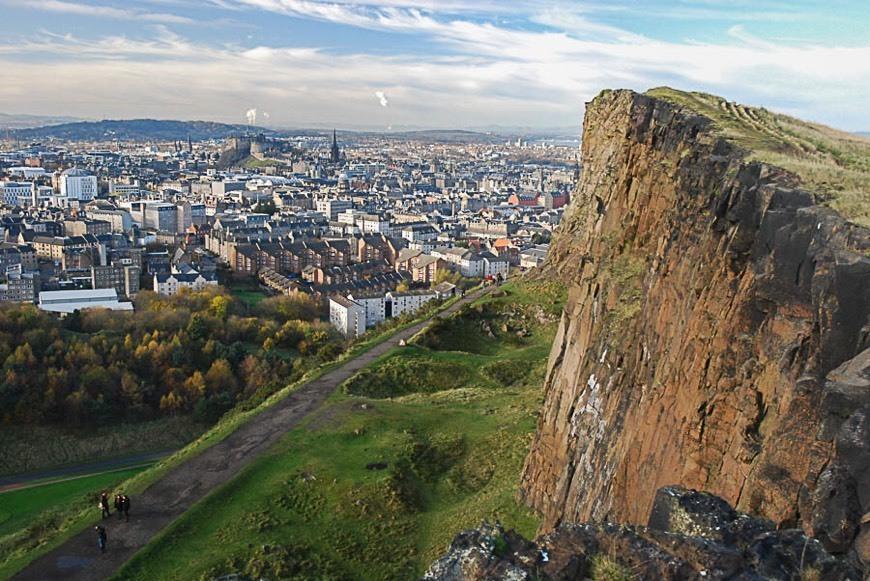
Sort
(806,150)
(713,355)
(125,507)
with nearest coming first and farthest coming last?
1. (713,355)
2. (806,150)
3. (125,507)

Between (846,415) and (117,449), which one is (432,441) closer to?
(846,415)

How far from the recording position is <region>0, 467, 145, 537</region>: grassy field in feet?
102

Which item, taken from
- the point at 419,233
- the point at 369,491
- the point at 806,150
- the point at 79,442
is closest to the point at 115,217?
the point at 419,233

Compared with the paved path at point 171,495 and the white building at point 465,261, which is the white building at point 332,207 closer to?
the white building at point 465,261

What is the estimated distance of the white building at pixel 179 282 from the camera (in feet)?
262

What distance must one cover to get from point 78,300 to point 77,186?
107m

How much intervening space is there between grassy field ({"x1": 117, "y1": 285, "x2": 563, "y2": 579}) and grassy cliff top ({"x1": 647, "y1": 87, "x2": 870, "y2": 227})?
9006 millimetres

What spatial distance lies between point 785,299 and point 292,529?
42.7ft

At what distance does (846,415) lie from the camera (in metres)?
6.51

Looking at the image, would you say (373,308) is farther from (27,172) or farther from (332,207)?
(27,172)

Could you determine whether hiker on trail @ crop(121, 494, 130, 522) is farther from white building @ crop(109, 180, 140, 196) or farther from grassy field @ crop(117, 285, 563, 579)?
white building @ crop(109, 180, 140, 196)

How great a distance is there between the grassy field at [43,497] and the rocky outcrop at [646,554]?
27599 mm

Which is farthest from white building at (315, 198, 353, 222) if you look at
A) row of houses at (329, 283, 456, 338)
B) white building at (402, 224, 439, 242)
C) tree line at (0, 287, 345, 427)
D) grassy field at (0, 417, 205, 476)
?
grassy field at (0, 417, 205, 476)

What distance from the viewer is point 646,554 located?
5.89m
